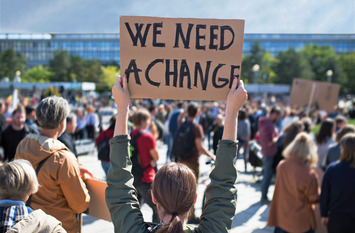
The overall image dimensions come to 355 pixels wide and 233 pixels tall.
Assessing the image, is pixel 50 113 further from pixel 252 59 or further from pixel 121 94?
pixel 252 59

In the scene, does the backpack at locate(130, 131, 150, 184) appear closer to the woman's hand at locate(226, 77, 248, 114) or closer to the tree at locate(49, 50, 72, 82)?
the woman's hand at locate(226, 77, 248, 114)

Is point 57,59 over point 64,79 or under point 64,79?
over

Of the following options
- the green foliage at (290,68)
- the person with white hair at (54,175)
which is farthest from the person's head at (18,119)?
the green foliage at (290,68)

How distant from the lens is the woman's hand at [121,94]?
1.58 m

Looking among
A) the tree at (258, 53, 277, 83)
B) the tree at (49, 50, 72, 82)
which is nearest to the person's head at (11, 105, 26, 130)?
the tree at (49, 50, 72, 82)

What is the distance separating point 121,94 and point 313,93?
36.8 feet

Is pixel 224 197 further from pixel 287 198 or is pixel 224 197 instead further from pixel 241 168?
pixel 241 168

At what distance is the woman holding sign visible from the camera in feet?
4.36

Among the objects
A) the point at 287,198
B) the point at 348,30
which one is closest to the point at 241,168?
the point at 287,198

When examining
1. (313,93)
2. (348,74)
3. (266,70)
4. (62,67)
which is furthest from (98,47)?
(313,93)

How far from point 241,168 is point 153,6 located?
7961mm

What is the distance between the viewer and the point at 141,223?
54.9 inches

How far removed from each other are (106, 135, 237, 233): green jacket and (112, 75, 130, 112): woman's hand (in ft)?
0.60

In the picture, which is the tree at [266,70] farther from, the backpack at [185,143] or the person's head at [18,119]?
the person's head at [18,119]
